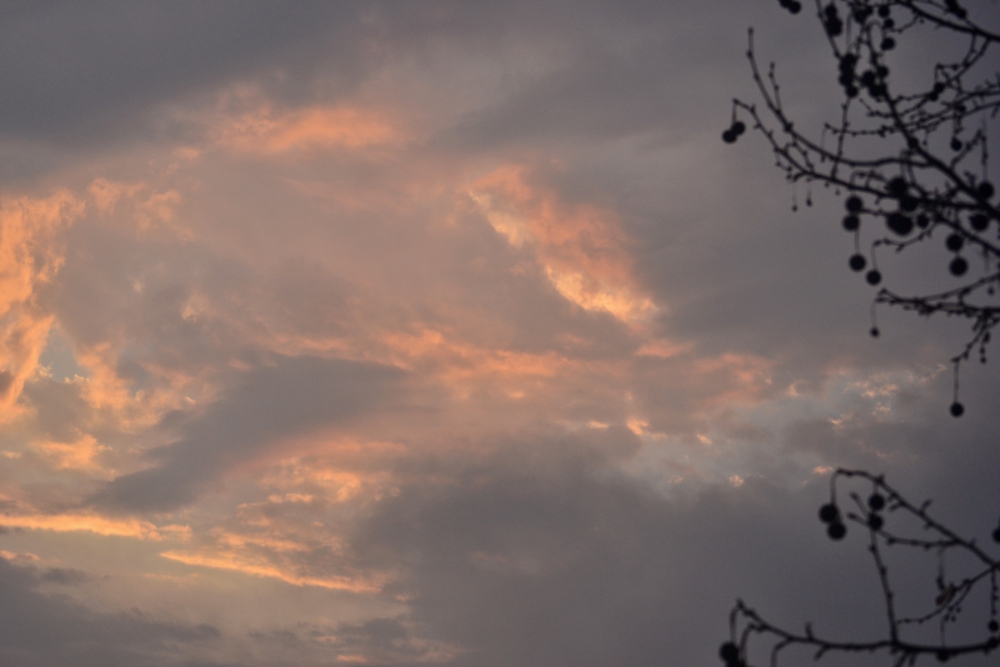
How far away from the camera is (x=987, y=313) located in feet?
22.7

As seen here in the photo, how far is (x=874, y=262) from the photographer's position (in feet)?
23.9

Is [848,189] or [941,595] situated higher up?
[848,189]

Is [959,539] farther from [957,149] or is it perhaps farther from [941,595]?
[957,149]

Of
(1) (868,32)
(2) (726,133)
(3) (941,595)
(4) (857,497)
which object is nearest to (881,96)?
(1) (868,32)

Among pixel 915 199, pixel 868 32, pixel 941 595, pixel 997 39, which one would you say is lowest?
pixel 941 595

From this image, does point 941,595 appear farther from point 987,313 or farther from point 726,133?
point 726,133

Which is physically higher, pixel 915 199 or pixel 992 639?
pixel 915 199

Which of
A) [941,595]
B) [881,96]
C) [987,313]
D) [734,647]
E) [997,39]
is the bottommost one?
[734,647]

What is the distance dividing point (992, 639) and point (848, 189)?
134 inches

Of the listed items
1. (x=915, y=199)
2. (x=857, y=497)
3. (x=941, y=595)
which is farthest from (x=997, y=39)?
(x=941, y=595)

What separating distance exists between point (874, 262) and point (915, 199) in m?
0.97

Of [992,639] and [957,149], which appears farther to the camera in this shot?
[957,149]

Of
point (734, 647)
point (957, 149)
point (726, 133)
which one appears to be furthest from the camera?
point (957, 149)

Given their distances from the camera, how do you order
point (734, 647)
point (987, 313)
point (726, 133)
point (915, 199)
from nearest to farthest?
point (734, 647) < point (915, 199) < point (987, 313) < point (726, 133)
